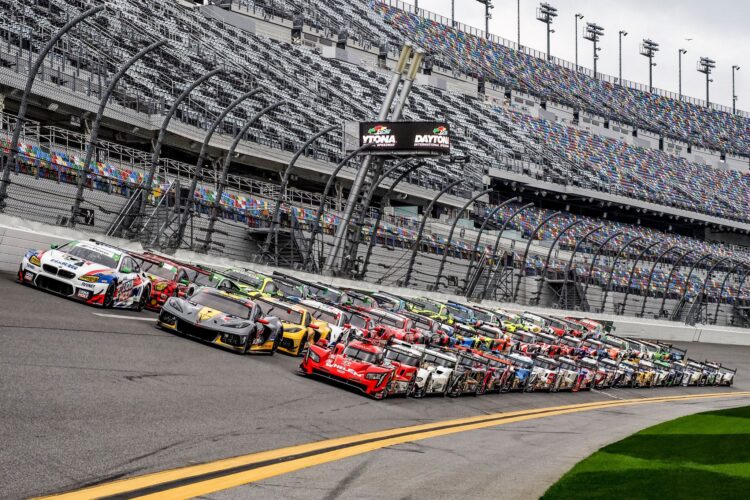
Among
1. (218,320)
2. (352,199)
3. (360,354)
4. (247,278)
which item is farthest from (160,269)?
(352,199)

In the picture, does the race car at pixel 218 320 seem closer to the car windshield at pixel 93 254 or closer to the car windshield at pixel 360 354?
the car windshield at pixel 93 254

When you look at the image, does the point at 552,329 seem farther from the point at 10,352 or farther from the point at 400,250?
the point at 10,352

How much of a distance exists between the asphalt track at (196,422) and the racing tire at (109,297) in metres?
0.31

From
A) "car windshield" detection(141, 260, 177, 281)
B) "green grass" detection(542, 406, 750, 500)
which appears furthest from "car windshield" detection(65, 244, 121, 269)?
"green grass" detection(542, 406, 750, 500)

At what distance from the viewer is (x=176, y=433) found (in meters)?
11.0

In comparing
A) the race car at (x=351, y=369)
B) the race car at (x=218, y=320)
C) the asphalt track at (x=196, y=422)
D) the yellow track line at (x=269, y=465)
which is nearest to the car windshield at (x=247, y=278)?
the asphalt track at (x=196, y=422)

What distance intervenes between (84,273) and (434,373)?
7770 millimetres

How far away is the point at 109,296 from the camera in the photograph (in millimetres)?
20922

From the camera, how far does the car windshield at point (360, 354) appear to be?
1962cm

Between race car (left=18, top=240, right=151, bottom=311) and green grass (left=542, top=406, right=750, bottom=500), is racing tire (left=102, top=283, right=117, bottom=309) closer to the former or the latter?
race car (left=18, top=240, right=151, bottom=311)

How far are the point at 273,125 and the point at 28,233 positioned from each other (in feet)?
112

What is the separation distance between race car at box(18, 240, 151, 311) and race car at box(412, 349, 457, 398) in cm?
664

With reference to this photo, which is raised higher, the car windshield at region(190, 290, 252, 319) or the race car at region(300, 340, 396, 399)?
the car windshield at region(190, 290, 252, 319)

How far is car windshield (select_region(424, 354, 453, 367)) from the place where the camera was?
73.5ft
